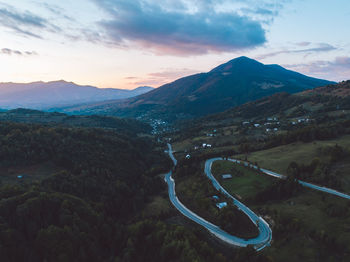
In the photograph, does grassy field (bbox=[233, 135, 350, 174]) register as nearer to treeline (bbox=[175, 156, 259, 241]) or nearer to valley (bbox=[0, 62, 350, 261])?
valley (bbox=[0, 62, 350, 261])

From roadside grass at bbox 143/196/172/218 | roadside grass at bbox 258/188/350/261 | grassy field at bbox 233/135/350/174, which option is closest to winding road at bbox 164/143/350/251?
roadside grass at bbox 258/188/350/261

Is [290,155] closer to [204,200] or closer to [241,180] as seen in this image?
[241,180]

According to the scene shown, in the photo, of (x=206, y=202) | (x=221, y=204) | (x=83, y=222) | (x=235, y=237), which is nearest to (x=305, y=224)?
(x=235, y=237)

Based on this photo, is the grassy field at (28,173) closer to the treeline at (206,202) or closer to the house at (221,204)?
the treeline at (206,202)

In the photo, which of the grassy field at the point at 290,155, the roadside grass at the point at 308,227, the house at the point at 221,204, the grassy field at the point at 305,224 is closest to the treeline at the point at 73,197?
the house at the point at 221,204

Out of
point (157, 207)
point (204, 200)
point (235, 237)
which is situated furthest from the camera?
point (157, 207)

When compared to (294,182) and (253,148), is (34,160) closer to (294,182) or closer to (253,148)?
(294,182)

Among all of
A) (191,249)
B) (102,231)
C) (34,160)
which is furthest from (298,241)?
(34,160)
